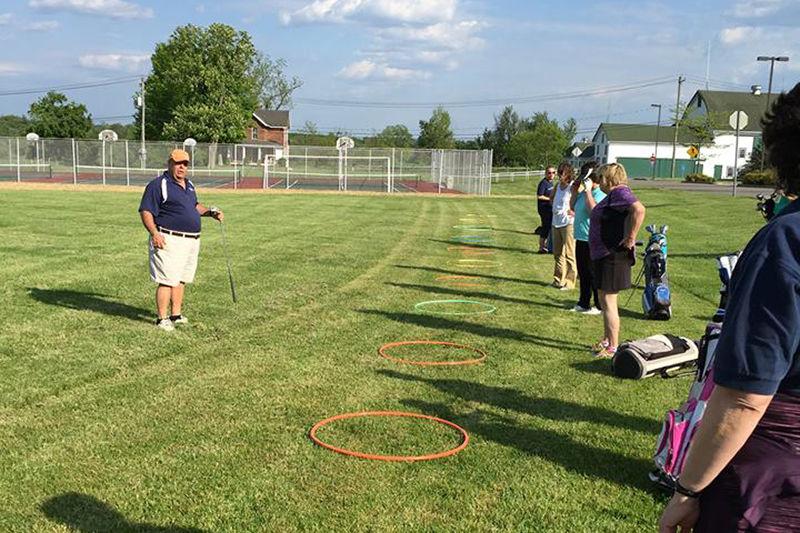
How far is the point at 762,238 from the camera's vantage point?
6.09ft

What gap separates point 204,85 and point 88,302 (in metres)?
64.1

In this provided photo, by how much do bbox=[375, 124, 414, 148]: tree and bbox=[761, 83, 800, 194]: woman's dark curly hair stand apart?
9900cm

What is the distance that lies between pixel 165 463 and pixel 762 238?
12.9 feet

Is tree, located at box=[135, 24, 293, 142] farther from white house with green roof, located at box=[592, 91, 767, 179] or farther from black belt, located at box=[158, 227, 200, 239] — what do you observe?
black belt, located at box=[158, 227, 200, 239]

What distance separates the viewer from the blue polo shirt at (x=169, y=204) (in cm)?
816

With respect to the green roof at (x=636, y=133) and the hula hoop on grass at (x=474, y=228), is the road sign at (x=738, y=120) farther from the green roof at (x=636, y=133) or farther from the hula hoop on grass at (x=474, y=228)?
the green roof at (x=636, y=133)

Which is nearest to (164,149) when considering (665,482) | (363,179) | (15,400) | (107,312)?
(363,179)

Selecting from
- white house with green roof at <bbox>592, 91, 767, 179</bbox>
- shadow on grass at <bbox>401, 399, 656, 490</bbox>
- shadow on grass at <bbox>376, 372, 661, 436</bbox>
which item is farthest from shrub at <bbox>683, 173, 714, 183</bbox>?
shadow on grass at <bbox>401, 399, 656, 490</bbox>

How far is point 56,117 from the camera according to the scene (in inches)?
2985

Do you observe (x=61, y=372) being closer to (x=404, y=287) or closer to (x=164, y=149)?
(x=404, y=287)

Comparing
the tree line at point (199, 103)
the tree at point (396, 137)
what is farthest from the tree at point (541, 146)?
the tree at point (396, 137)

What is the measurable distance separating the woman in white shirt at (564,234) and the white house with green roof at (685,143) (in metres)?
75.3

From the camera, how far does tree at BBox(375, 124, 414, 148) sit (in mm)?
102875

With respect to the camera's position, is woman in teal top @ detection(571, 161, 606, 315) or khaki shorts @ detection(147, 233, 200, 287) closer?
khaki shorts @ detection(147, 233, 200, 287)
